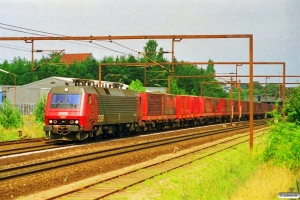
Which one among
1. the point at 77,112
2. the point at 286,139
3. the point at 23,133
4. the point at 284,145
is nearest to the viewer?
the point at 284,145

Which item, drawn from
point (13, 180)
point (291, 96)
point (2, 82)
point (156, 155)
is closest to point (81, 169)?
point (13, 180)

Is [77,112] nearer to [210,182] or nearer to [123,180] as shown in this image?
[123,180]

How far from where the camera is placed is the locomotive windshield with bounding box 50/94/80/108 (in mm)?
27825

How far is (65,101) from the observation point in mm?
28109

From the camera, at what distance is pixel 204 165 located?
19.8 meters

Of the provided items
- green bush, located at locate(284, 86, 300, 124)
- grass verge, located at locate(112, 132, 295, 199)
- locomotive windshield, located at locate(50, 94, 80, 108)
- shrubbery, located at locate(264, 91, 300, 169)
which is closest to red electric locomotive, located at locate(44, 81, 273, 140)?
locomotive windshield, located at locate(50, 94, 80, 108)

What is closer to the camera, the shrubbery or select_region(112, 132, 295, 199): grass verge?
select_region(112, 132, 295, 199): grass verge

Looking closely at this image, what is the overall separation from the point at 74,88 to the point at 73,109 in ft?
3.92

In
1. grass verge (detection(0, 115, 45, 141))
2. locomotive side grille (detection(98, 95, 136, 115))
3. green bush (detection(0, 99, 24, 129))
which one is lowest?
grass verge (detection(0, 115, 45, 141))

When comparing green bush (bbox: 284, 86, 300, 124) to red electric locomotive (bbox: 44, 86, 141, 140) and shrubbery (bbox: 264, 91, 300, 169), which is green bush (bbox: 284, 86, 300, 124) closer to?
shrubbery (bbox: 264, 91, 300, 169)

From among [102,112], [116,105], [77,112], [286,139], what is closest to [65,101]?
[77,112]

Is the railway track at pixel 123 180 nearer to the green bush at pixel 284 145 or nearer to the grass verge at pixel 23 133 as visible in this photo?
the green bush at pixel 284 145

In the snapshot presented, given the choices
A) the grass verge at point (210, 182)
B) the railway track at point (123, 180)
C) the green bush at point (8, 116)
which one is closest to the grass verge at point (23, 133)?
the green bush at point (8, 116)

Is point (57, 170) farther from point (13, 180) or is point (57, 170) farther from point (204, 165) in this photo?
point (204, 165)
